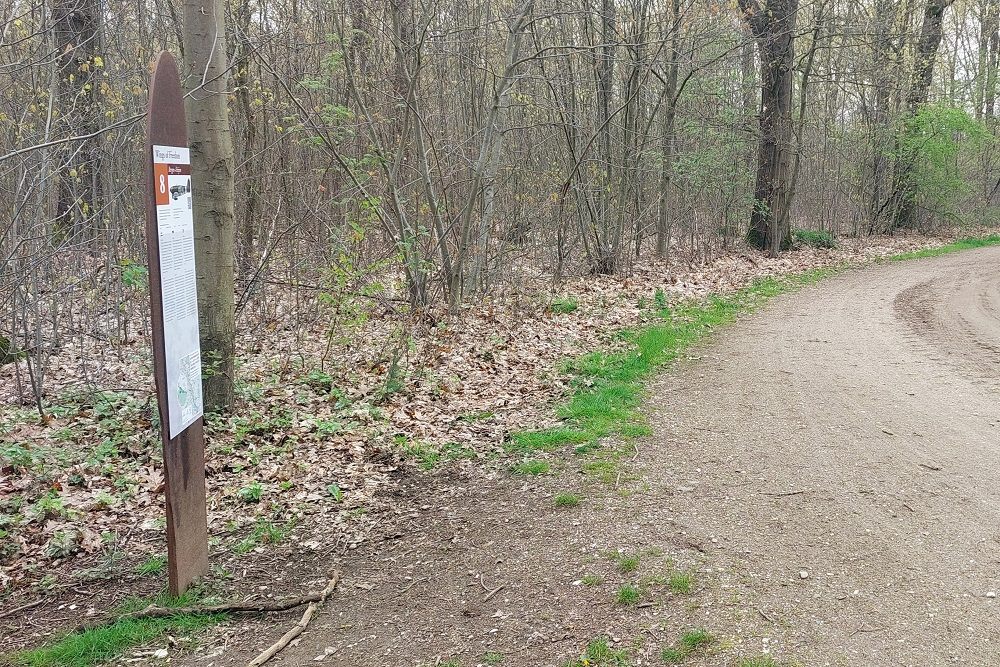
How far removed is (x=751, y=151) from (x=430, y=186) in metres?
11.6

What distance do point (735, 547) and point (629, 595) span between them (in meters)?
0.83

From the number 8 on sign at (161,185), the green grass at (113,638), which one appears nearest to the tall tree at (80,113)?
the number 8 on sign at (161,185)

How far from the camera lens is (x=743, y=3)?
17.6m

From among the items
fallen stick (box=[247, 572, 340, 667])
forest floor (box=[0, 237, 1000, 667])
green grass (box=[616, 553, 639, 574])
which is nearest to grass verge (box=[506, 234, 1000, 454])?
forest floor (box=[0, 237, 1000, 667])

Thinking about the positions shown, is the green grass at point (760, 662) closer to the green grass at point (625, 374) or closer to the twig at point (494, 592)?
the twig at point (494, 592)

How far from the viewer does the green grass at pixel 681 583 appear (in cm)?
398

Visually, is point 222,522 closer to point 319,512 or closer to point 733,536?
point 319,512

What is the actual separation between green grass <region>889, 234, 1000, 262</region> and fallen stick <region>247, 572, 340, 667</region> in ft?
60.2

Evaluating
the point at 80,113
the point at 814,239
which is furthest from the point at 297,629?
the point at 814,239

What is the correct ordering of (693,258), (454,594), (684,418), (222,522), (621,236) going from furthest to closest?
(693,258)
(621,236)
(684,418)
(222,522)
(454,594)

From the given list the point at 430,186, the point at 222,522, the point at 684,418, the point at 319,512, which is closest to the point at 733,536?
the point at 684,418

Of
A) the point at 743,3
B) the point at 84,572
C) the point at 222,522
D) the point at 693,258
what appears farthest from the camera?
the point at 743,3

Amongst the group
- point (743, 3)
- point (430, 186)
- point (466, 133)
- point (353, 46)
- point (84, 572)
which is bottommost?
point (84, 572)

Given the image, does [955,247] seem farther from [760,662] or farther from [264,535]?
[264,535]
